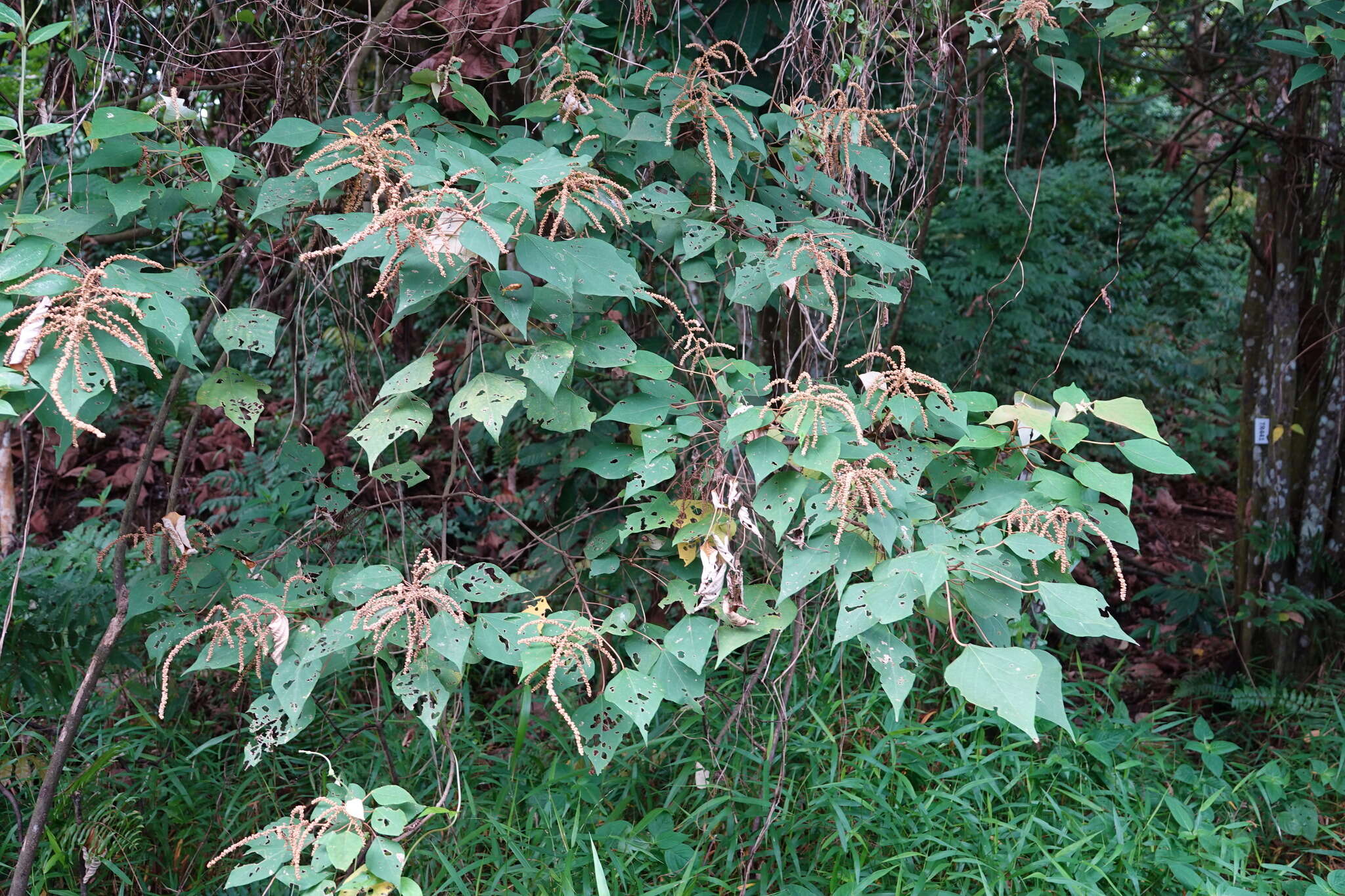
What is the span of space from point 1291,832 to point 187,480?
5.12 metres

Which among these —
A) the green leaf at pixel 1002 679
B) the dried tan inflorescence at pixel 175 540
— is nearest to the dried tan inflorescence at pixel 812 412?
the green leaf at pixel 1002 679

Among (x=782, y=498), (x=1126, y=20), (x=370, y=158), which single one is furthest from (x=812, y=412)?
(x=1126, y=20)

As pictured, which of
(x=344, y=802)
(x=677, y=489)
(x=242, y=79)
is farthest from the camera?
(x=242, y=79)

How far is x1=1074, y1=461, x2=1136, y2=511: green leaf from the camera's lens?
1.46m

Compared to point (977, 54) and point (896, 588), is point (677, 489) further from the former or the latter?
point (977, 54)

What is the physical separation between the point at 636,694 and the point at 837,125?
1294mm

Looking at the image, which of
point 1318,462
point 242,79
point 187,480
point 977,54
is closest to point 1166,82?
point 977,54

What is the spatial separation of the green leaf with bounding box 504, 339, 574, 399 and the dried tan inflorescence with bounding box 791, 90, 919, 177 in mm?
823

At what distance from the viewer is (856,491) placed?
1.47m

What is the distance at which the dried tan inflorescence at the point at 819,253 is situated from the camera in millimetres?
1708

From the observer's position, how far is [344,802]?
1.53 metres

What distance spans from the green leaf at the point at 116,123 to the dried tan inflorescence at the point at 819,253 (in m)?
1.06

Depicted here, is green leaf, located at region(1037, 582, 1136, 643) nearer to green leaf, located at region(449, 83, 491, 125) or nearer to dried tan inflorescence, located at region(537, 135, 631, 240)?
dried tan inflorescence, located at region(537, 135, 631, 240)

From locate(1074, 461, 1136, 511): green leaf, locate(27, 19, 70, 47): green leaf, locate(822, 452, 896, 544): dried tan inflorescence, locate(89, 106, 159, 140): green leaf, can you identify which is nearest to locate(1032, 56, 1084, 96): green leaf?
locate(1074, 461, 1136, 511): green leaf
